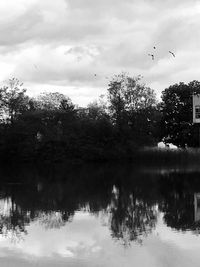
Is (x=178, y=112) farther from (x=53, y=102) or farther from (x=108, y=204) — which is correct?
(x=108, y=204)

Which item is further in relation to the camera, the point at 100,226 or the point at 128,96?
the point at 128,96

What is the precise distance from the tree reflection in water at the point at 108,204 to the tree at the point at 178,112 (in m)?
40.9

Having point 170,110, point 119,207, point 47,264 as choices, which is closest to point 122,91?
point 170,110

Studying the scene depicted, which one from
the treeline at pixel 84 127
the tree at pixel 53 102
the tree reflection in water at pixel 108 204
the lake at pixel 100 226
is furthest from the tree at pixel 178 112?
the lake at pixel 100 226

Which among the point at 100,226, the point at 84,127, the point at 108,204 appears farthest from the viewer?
the point at 84,127

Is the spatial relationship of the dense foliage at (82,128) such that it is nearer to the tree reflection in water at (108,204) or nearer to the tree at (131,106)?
the tree at (131,106)

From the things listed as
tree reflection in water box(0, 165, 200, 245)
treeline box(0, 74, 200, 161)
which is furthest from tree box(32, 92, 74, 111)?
tree reflection in water box(0, 165, 200, 245)

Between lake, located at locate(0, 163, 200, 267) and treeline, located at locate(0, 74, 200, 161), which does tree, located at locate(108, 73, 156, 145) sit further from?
lake, located at locate(0, 163, 200, 267)

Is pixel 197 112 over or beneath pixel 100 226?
over

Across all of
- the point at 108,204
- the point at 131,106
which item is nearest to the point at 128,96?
the point at 131,106

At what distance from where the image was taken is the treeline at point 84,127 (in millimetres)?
71062

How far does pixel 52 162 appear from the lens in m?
70.9

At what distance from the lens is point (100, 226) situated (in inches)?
736

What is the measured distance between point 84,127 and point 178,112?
15879mm
